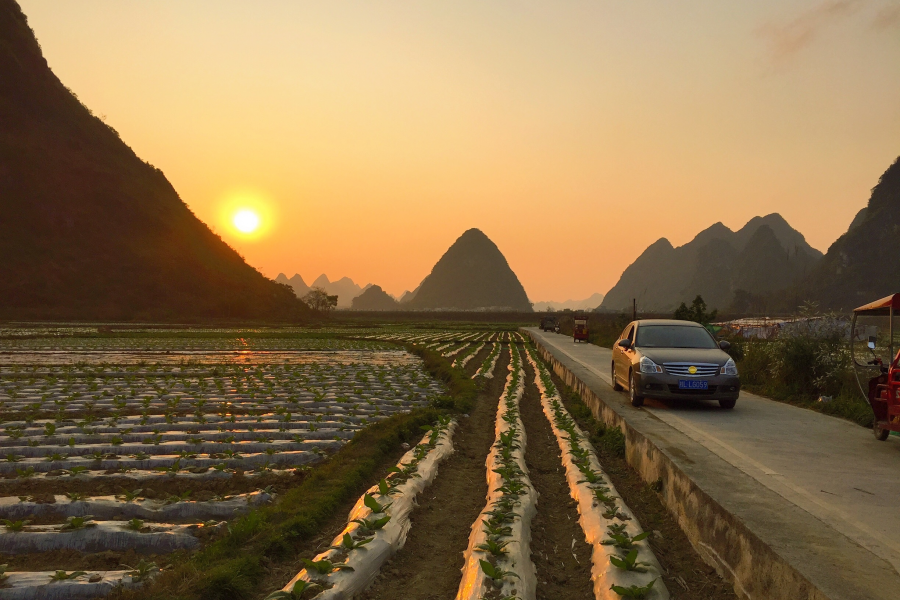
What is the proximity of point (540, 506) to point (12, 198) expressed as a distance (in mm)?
78937

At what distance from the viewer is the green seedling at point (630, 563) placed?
4332mm

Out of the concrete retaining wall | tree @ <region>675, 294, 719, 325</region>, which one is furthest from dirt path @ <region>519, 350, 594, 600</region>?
tree @ <region>675, 294, 719, 325</region>

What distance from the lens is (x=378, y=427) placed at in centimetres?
997

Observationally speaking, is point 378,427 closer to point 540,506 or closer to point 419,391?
point 540,506

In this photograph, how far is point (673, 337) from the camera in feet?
40.6

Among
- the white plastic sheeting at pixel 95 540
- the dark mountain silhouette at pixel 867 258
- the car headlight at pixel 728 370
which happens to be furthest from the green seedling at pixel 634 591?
the dark mountain silhouette at pixel 867 258

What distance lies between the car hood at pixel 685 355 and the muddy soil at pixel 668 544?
2940mm

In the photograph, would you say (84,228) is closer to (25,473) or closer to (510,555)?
(25,473)

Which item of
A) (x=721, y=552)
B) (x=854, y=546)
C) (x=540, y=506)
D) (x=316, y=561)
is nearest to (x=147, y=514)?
(x=316, y=561)

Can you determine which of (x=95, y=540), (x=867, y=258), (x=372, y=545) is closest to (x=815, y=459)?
(x=372, y=545)

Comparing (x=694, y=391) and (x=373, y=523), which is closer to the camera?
(x=373, y=523)

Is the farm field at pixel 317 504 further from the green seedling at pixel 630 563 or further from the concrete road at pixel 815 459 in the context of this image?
the concrete road at pixel 815 459

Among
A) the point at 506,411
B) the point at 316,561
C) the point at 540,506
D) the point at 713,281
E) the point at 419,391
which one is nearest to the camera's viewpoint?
the point at 316,561

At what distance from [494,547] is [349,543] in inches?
44.1
